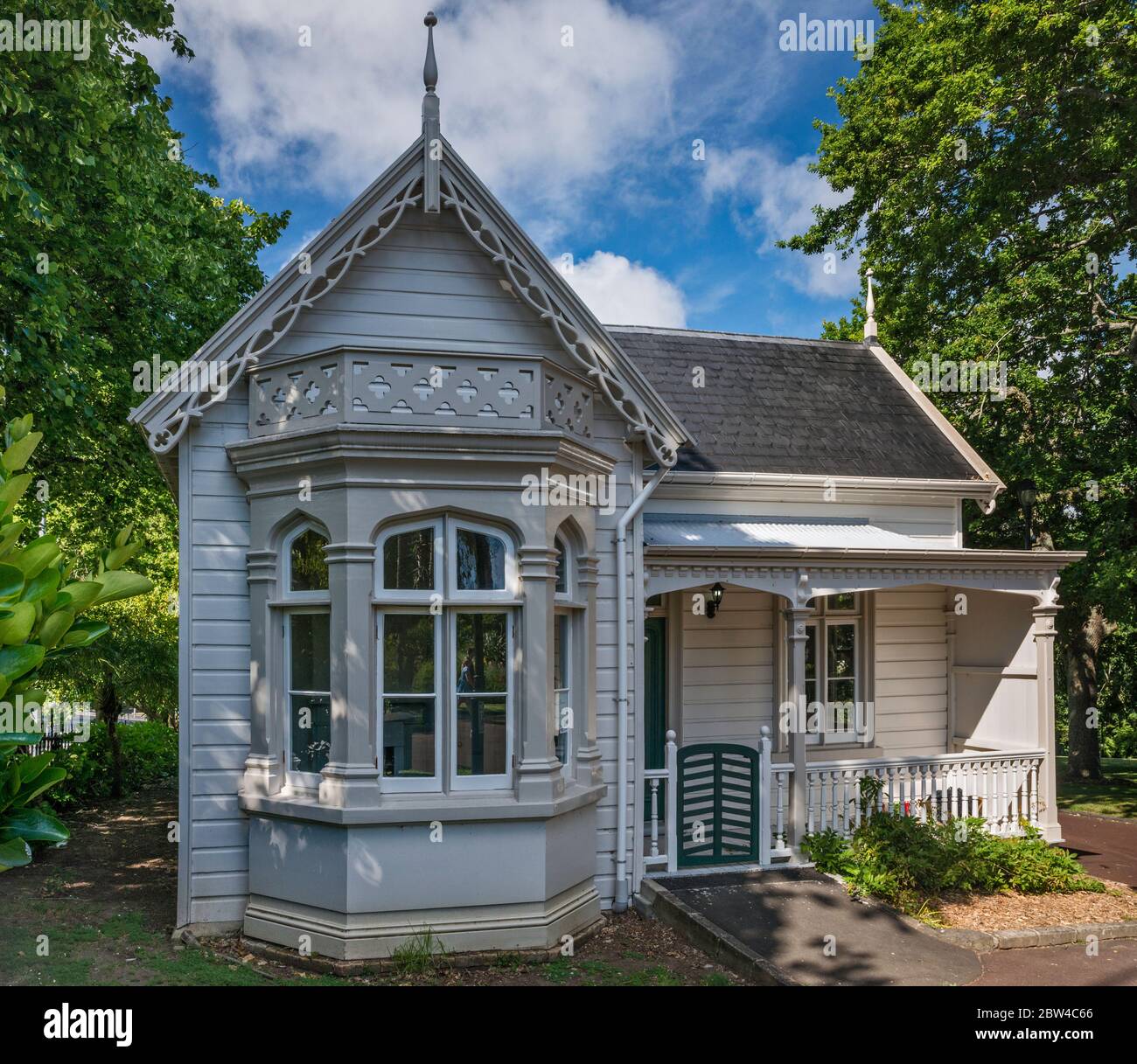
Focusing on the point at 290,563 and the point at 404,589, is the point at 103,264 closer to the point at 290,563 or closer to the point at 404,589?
the point at 290,563

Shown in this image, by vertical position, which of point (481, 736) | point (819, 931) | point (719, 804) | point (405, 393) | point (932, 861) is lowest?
point (819, 931)

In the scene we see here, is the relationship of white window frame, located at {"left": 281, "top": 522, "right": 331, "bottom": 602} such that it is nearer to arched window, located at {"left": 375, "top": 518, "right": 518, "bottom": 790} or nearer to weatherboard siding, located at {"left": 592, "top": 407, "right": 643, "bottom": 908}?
arched window, located at {"left": 375, "top": 518, "right": 518, "bottom": 790}

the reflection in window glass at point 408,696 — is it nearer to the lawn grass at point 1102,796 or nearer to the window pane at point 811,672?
the window pane at point 811,672

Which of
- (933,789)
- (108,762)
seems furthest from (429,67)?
(108,762)

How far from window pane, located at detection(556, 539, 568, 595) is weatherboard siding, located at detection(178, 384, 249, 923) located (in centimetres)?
292

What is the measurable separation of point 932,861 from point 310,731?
6320mm

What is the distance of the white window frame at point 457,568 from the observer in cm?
800

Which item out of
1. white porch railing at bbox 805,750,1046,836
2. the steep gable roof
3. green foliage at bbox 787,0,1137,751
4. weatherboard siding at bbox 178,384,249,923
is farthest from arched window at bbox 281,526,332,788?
green foliage at bbox 787,0,1137,751

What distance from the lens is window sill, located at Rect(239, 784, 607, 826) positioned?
7.53 m

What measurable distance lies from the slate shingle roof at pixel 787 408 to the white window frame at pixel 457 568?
4.37 metres

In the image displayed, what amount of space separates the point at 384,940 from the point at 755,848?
421cm

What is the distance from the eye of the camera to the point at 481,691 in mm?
8070

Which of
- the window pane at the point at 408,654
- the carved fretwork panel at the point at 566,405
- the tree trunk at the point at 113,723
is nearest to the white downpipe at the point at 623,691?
the carved fretwork panel at the point at 566,405

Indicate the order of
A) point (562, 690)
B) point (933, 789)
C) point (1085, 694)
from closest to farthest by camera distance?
point (562, 690), point (933, 789), point (1085, 694)
